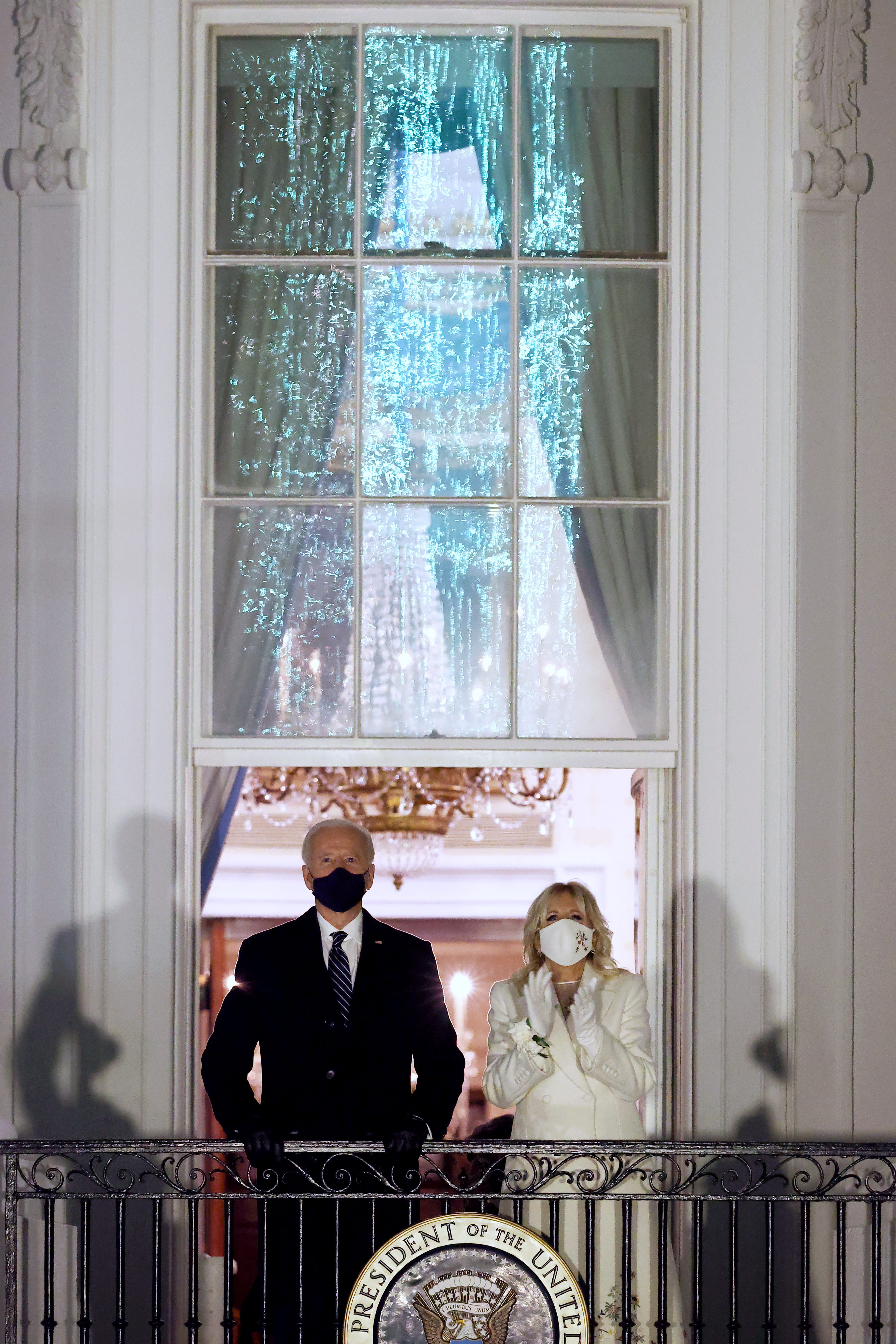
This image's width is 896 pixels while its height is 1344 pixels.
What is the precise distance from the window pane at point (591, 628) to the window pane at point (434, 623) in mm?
81

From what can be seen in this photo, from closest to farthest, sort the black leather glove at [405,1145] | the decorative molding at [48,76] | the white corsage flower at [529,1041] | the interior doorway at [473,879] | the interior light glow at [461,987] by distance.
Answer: the black leather glove at [405,1145] → the white corsage flower at [529,1041] → the decorative molding at [48,76] → the interior light glow at [461,987] → the interior doorway at [473,879]

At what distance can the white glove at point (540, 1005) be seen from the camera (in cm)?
379

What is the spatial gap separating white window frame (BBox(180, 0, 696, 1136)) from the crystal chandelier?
3459 mm

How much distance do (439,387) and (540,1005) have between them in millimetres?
2013

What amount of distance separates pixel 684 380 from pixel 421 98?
1275 mm

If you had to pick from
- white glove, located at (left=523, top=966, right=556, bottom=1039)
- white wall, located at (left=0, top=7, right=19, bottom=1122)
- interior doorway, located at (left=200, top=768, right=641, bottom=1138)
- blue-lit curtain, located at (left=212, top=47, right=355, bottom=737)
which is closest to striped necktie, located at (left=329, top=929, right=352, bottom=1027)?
white glove, located at (left=523, top=966, right=556, bottom=1039)

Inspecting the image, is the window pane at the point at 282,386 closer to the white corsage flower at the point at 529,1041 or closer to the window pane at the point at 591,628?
the window pane at the point at 591,628

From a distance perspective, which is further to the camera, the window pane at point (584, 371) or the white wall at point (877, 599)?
the window pane at point (584, 371)

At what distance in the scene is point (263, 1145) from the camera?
3.56m

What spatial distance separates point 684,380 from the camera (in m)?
4.53

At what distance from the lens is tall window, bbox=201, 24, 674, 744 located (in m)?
4.54

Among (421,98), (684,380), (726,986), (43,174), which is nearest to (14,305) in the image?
(43,174)

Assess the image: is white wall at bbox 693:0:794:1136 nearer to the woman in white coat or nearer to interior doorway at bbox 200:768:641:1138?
the woman in white coat

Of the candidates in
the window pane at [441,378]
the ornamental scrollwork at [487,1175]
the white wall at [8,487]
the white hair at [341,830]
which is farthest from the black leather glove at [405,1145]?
the window pane at [441,378]
